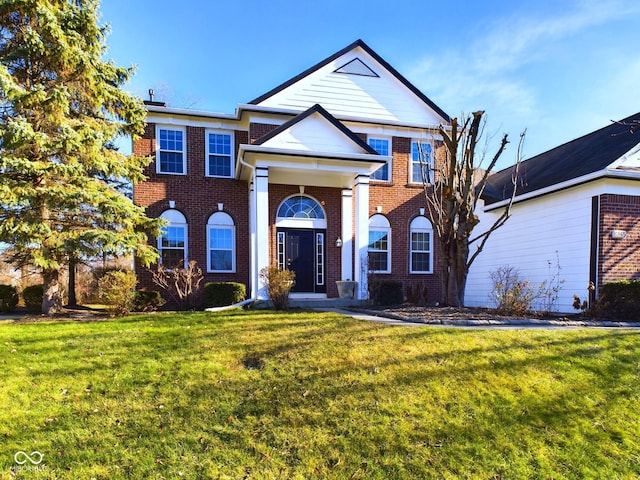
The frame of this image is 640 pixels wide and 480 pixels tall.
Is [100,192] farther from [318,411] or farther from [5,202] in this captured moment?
[318,411]

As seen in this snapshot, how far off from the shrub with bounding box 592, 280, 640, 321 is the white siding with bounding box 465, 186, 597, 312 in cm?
132

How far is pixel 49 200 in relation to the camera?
8719mm

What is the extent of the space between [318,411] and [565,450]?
246 centimetres

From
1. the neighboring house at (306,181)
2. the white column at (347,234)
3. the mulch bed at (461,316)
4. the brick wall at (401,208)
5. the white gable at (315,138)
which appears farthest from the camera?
the brick wall at (401,208)

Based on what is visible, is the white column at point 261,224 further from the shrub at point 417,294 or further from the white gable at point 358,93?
the shrub at point 417,294

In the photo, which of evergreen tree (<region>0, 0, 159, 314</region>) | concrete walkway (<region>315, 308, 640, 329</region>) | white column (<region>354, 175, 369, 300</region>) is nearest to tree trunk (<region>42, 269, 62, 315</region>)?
evergreen tree (<region>0, 0, 159, 314</region>)

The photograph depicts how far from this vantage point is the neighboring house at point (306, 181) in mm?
11133

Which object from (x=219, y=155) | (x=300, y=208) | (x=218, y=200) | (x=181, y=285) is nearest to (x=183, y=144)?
(x=219, y=155)

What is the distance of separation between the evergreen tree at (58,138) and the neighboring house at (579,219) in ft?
36.3

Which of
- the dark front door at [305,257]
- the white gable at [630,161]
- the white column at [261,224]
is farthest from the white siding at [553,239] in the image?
the white column at [261,224]

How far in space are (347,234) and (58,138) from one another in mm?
7695

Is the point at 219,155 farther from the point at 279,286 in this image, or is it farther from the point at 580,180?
the point at 580,180

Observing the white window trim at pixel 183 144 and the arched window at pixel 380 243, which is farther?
the arched window at pixel 380 243

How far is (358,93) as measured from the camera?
13.9 meters
